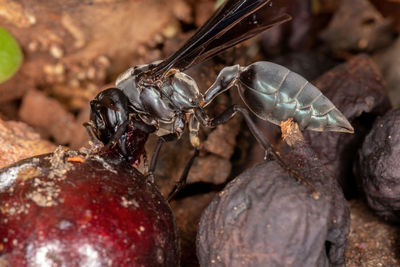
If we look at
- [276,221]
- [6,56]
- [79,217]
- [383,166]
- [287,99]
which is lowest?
[383,166]

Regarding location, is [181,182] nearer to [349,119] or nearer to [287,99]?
[287,99]

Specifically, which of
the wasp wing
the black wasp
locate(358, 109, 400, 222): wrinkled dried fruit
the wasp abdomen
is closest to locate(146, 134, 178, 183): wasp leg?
the black wasp

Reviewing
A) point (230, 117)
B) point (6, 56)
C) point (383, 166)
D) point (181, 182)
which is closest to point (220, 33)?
point (230, 117)

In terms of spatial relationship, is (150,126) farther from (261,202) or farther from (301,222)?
(301,222)

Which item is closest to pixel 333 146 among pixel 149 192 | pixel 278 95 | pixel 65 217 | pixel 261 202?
pixel 278 95

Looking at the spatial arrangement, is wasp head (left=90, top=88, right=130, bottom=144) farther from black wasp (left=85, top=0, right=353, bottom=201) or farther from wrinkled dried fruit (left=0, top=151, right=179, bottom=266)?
wrinkled dried fruit (left=0, top=151, right=179, bottom=266)
